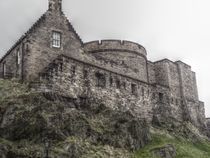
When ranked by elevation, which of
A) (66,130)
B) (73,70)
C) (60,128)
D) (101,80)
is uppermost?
(73,70)

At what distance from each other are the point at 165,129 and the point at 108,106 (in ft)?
21.2

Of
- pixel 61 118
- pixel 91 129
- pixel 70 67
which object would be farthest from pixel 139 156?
pixel 70 67

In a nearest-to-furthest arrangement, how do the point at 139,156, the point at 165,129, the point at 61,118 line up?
the point at 61,118 → the point at 139,156 → the point at 165,129

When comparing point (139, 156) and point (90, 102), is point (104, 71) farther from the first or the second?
point (139, 156)

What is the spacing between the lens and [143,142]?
27.3 metres

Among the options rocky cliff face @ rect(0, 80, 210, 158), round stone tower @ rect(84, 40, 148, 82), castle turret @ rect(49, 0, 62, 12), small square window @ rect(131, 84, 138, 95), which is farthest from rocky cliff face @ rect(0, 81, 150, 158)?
round stone tower @ rect(84, 40, 148, 82)

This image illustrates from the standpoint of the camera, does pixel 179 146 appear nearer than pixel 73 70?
No

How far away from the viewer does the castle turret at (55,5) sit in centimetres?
2888

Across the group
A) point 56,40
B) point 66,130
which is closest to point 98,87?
point 56,40

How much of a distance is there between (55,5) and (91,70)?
18.3ft

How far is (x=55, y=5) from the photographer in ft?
Answer: 95.3

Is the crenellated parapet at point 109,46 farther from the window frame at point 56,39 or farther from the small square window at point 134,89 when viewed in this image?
the window frame at point 56,39

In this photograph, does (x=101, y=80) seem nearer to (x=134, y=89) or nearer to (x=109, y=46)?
(x=134, y=89)

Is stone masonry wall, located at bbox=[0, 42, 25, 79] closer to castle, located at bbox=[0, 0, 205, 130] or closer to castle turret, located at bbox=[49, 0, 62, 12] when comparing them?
castle, located at bbox=[0, 0, 205, 130]
